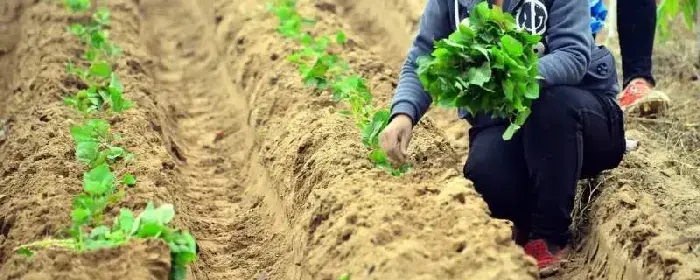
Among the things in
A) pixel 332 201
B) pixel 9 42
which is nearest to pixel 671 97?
pixel 332 201

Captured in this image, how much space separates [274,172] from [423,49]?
119cm

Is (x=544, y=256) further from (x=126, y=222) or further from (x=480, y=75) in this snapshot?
(x=126, y=222)

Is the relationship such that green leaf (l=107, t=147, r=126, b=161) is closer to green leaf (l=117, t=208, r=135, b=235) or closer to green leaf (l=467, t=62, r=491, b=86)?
green leaf (l=117, t=208, r=135, b=235)

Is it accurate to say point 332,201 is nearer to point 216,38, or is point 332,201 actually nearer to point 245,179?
point 245,179

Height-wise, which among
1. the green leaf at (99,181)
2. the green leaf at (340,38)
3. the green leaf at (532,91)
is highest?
the green leaf at (532,91)

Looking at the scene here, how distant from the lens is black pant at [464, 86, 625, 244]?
3.59 metres

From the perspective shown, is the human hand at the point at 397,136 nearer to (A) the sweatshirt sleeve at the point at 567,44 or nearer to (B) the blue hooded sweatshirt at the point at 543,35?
(B) the blue hooded sweatshirt at the point at 543,35

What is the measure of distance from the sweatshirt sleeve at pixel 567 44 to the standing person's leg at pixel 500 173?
358mm

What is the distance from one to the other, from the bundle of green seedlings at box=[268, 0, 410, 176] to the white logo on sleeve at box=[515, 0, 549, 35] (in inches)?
24.1

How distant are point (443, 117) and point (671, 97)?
127 centimetres

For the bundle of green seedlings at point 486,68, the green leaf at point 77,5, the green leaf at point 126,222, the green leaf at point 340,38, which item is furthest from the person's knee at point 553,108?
the green leaf at point 77,5

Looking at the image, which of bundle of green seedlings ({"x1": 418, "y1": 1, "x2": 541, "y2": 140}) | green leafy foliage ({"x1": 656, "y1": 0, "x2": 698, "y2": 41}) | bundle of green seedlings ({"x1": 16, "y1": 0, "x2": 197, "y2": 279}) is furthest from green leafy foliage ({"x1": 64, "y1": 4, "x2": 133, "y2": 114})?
green leafy foliage ({"x1": 656, "y1": 0, "x2": 698, "y2": 41})

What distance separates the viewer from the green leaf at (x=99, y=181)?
3.65m

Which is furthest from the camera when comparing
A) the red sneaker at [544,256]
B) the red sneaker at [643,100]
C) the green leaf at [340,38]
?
the green leaf at [340,38]
